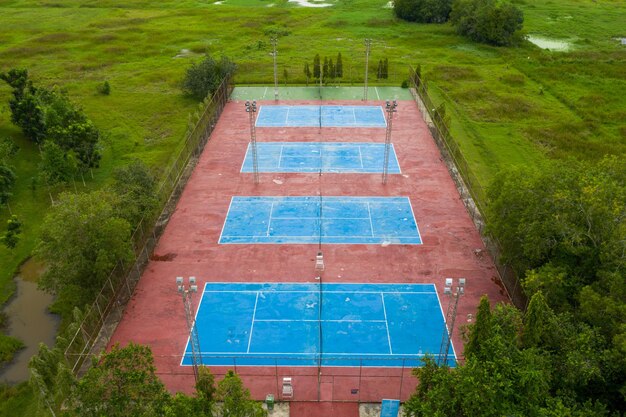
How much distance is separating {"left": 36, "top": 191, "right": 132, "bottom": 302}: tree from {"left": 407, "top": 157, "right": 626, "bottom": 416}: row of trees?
15.9 m

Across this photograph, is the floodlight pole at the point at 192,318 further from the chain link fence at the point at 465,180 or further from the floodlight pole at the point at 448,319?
the chain link fence at the point at 465,180

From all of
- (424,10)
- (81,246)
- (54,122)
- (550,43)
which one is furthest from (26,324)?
(550,43)

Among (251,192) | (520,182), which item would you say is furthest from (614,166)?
(251,192)

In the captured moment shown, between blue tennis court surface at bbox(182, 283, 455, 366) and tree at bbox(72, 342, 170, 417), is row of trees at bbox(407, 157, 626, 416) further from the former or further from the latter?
tree at bbox(72, 342, 170, 417)

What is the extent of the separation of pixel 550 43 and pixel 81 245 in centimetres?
7768

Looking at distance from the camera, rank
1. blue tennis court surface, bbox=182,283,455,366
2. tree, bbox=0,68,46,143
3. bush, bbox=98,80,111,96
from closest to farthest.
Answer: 1. blue tennis court surface, bbox=182,283,455,366
2. tree, bbox=0,68,46,143
3. bush, bbox=98,80,111,96

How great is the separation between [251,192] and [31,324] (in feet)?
53.5

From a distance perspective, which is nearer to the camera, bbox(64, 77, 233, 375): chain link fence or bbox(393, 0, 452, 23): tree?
bbox(64, 77, 233, 375): chain link fence

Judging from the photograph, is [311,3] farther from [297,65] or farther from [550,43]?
[297,65]

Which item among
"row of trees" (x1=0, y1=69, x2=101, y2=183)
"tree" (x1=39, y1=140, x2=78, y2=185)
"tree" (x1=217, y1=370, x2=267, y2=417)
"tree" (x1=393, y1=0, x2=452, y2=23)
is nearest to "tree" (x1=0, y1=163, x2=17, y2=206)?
"tree" (x1=39, y1=140, x2=78, y2=185)

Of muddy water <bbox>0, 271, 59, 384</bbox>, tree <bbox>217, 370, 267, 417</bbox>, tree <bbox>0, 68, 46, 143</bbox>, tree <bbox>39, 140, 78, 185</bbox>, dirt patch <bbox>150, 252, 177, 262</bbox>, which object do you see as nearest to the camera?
tree <bbox>217, 370, 267, 417</bbox>

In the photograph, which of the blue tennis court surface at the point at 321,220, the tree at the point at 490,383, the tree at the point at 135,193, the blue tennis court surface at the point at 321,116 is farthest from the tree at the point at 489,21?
the tree at the point at 490,383

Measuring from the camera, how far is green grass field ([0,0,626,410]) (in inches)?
1740

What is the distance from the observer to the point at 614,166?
25656mm
